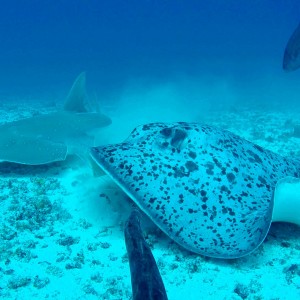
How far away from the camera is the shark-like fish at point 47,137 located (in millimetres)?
5824

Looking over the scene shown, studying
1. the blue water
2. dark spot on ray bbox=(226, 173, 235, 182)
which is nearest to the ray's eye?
dark spot on ray bbox=(226, 173, 235, 182)

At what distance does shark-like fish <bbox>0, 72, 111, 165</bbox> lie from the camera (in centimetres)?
582

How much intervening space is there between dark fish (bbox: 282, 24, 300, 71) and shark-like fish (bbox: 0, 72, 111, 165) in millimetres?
5343

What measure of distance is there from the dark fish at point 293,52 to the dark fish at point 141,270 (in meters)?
6.73

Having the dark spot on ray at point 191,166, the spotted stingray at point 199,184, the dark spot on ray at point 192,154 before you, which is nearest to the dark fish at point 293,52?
the spotted stingray at point 199,184

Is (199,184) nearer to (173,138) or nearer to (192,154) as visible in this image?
(192,154)

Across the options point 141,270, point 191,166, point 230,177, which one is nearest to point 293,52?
point 230,177

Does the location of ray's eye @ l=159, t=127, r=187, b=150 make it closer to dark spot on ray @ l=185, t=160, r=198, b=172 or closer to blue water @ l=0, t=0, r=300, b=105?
dark spot on ray @ l=185, t=160, r=198, b=172

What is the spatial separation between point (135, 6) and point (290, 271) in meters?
132

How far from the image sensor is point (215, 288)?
3387 mm

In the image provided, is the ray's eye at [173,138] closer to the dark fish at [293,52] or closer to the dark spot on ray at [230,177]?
the dark spot on ray at [230,177]

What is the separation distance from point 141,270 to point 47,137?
4.90 m

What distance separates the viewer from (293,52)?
25.3 ft

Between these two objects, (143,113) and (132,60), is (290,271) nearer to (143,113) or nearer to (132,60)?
(143,113)
